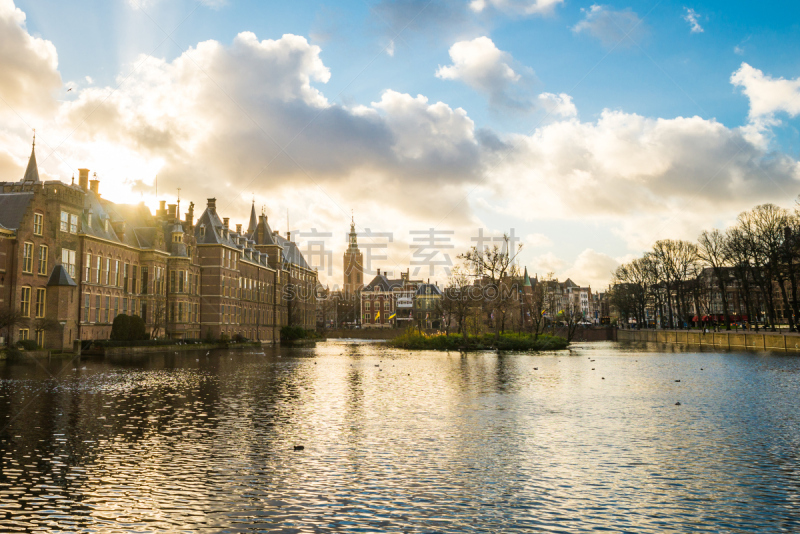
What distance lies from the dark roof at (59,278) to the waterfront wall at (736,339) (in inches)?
2623

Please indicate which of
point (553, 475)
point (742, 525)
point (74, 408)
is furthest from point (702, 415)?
point (74, 408)

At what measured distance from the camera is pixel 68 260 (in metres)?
56.4

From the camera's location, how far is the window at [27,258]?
165 feet

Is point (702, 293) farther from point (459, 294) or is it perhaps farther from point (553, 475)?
point (553, 475)

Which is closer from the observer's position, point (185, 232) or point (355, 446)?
point (355, 446)

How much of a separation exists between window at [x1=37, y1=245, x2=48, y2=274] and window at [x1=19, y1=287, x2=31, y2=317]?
7.74ft

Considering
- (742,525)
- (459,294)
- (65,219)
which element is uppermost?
(65,219)

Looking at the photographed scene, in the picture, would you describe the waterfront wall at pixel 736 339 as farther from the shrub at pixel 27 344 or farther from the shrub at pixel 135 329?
the shrub at pixel 27 344

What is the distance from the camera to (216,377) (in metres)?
31.5

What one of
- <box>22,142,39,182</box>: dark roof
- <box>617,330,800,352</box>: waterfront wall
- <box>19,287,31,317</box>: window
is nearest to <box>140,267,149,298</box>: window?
<box>22,142,39,182</box>: dark roof

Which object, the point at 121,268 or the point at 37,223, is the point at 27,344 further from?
the point at 121,268

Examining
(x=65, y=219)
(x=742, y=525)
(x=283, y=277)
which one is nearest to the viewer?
(x=742, y=525)

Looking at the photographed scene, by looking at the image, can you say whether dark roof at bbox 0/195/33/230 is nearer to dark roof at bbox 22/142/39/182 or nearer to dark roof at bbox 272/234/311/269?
dark roof at bbox 22/142/39/182

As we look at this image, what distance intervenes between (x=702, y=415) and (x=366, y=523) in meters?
13.7
